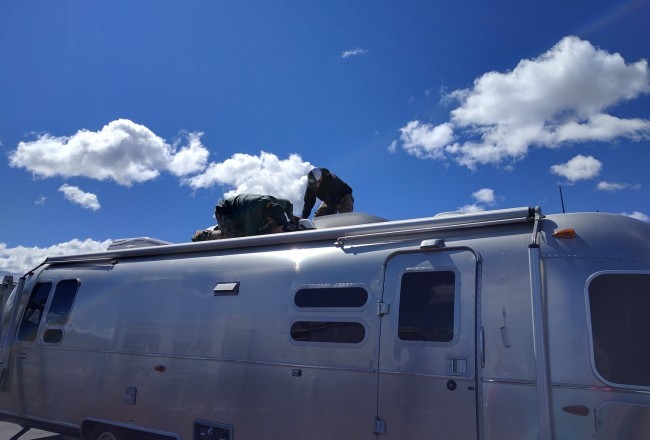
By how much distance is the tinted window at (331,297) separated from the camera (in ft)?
14.9

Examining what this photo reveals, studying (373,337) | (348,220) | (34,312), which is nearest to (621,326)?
(373,337)

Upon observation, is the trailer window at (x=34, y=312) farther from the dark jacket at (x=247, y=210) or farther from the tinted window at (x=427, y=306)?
the tinted window at (x=427, y=306)

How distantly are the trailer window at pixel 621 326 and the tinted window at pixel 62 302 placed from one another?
6.10 metres

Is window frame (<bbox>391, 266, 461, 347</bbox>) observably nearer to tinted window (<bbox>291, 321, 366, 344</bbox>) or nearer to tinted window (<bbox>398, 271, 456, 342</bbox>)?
tinted window (<bbox>398, 271, 456, 342</bbox>)

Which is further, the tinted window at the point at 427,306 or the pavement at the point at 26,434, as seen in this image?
the pavement at the point at 26,434

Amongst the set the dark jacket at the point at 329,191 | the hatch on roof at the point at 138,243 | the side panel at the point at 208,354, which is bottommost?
the side panel at the point at 208,354

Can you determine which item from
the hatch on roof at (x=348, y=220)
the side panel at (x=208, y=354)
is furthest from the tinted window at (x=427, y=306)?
the hatch on roof at (x=348, y=220)

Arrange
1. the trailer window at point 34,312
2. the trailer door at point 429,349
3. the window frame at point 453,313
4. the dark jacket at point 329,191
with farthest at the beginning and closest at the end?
1. the dark jacket at point 329,191
2. the trailer window at point 34,312
3. the window frame at point 453,313
4. the trailer door at point 429,349

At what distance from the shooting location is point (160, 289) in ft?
19.6

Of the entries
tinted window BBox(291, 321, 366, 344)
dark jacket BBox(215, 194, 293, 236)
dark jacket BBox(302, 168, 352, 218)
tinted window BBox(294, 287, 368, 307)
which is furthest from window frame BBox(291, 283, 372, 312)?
dark jacket BBox(302, 168, 352, 218)

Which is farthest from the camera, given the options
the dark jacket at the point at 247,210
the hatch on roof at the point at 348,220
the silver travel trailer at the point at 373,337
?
the dark jacket at the point at 247,210

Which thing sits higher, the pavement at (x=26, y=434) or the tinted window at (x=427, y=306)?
the tinted window at (x=427, y=306)

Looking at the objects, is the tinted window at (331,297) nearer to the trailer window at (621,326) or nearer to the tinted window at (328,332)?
the tinted window at (328,332)

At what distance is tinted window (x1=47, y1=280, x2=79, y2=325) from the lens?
6.85 metres
